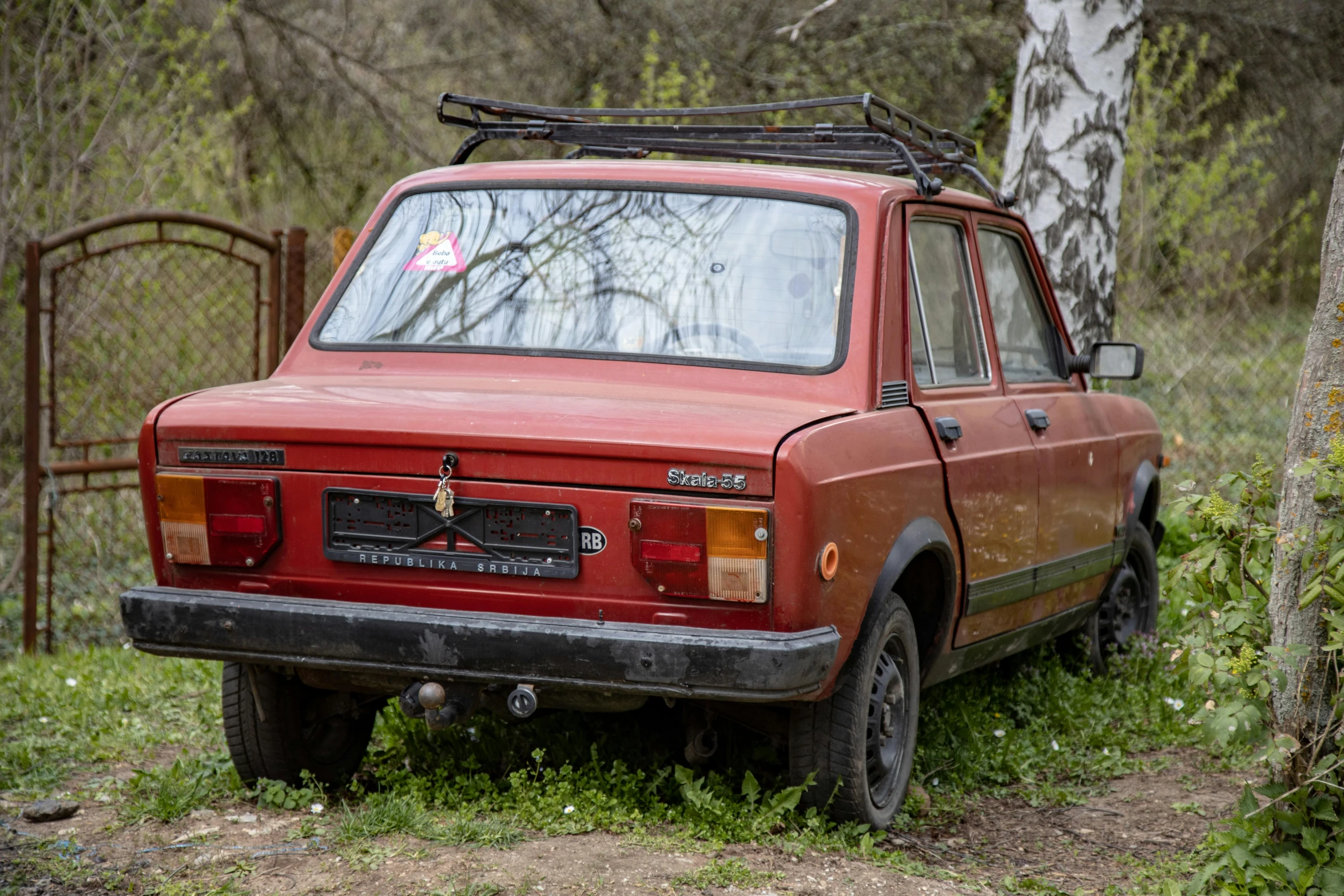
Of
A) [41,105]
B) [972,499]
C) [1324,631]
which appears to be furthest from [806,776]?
[41,105]

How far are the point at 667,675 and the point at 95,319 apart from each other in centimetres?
574

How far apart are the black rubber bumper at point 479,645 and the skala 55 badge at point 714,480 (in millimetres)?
351

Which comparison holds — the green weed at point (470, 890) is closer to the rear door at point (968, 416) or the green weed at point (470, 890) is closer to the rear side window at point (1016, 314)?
the rear door at point (968, 416)

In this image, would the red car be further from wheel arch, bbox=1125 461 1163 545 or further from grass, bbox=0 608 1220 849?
wheel arch, bbox=1125 461 1163 545

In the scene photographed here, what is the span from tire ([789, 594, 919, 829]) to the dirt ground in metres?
0.17

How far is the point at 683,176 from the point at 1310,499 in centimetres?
202

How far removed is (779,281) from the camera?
3.96 meters

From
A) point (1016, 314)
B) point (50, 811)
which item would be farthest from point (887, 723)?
point (50, 811)

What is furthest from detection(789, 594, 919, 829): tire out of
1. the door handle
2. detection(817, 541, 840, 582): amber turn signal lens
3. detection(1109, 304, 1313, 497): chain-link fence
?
detection(1109, 304, 1313, 497): chain-link fence

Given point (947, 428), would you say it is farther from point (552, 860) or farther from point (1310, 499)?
point (552, 860)

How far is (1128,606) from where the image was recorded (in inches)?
247

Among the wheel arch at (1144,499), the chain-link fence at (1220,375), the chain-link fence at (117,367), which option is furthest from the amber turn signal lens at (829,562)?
the chain-link fence at (1220,375)

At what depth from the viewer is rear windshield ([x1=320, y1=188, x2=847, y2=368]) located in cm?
391

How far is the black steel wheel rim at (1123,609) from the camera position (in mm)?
5984
